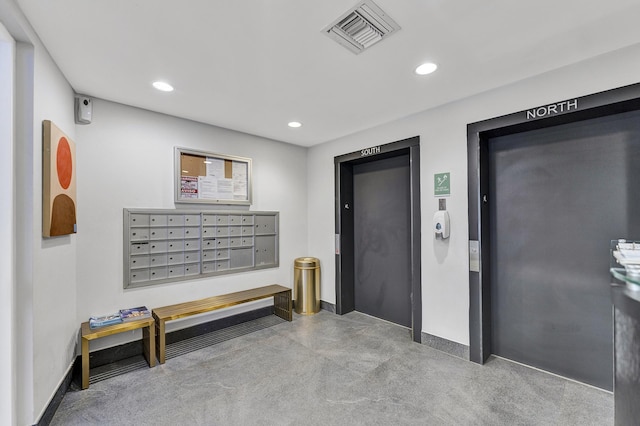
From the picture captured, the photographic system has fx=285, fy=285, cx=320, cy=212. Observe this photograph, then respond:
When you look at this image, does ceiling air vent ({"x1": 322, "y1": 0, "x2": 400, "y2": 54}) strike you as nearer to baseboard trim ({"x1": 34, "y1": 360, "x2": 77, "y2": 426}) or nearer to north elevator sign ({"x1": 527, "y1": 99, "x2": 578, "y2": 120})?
north elevator sign ({"x1": 527, "y1": 99, "x2": 578, "y2": 120})

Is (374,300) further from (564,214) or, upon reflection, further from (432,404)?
(564,214)

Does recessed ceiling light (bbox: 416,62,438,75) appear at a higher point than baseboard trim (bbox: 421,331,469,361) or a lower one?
higher

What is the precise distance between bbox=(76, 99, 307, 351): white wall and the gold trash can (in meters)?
0.68

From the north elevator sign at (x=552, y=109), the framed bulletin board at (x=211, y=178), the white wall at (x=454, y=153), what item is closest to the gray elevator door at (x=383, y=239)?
the white wall at (x=454, y=153)

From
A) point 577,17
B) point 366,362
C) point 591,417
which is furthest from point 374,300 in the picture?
point 577,17

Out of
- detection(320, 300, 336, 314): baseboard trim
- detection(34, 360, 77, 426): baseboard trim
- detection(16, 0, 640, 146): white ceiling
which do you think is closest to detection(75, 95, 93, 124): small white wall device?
detection(16, 0, 640, 146): white ceiling

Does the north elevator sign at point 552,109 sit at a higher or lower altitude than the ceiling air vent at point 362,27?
lower

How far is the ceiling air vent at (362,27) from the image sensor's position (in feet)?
5.09

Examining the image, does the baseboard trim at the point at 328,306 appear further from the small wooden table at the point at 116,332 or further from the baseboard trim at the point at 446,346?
the small wooden table at the point at 116,332

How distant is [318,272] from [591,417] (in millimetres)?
2914

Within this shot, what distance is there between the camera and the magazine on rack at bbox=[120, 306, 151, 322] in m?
2.57

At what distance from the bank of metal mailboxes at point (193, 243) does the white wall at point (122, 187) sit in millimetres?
86

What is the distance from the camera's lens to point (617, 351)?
0.88m

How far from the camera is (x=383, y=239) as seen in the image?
375 cm
